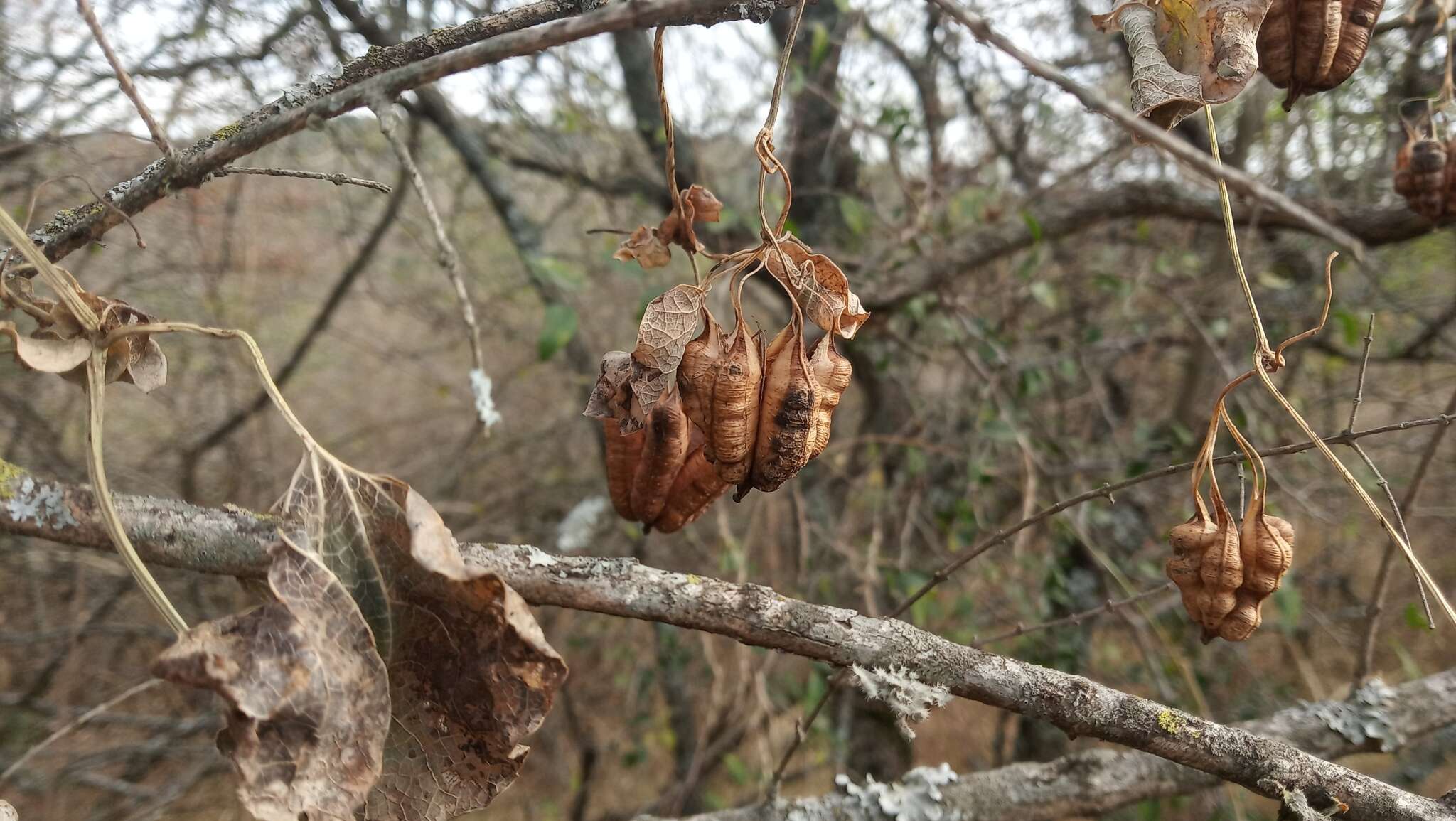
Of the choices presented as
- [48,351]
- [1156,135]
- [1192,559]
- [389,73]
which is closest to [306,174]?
[389,73]

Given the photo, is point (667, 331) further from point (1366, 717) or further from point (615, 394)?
point (1366, 717)

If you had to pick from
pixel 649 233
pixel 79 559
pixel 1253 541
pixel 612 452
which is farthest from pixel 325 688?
pixel 79 559

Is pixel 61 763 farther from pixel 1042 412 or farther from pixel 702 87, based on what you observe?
pixel 1042 412

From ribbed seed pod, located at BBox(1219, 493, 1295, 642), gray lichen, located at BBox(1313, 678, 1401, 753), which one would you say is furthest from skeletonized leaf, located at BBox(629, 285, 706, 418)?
gray lichen, located at BBox(1313, 678, 1401, 753)

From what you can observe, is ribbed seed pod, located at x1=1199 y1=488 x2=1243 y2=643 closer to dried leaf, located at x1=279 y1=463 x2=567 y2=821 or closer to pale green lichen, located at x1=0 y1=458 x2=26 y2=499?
dried leaf, located at x1=279 y1=463 x2=567 y2=821

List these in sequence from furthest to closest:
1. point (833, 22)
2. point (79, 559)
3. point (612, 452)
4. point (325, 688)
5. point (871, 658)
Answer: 1. point (833, 22)
2. point (79, 559)
3. point (612, 452)
4. point (871, 658)
5. point (325, 688)
